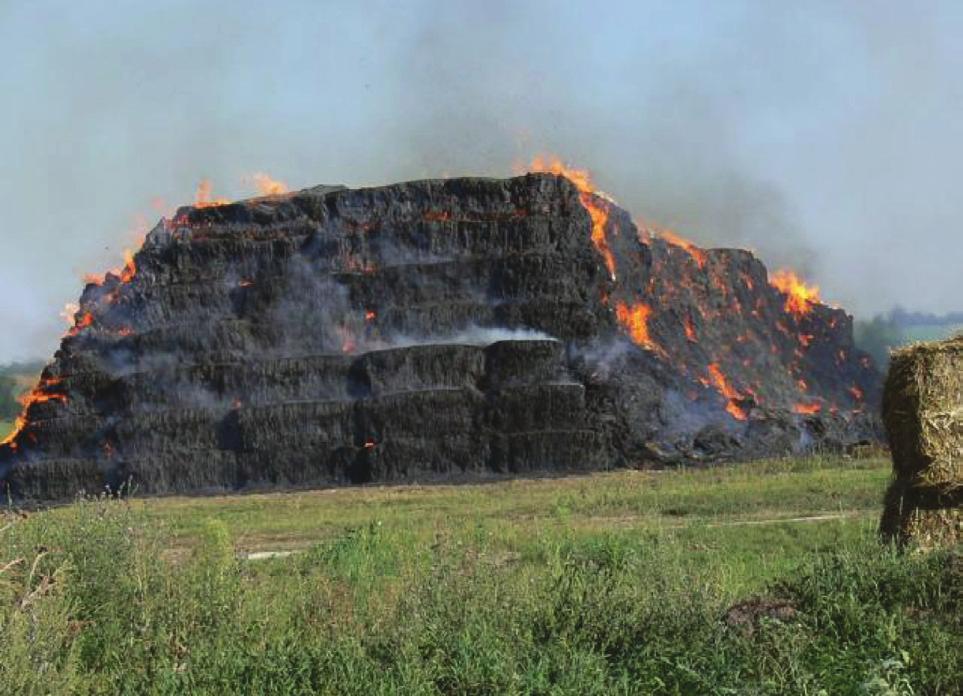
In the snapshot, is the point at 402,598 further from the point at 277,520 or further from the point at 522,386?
the point at 522,386

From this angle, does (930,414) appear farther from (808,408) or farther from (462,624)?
(808,408)

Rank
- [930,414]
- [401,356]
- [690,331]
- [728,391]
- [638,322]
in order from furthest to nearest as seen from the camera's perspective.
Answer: [690,331] → [638,322] → [728,391] → [401,356] → [930,414]

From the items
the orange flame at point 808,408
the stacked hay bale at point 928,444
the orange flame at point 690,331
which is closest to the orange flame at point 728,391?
the orange flame at point 690,331

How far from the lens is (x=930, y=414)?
14.4 metres

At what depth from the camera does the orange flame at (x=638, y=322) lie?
6619cm

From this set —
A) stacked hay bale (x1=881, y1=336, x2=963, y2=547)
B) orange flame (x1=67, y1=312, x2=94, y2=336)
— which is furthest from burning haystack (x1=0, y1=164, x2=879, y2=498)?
stacked hay bale (x1=881, y1=336, x2=963, y2=547)

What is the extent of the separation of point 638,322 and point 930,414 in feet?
178

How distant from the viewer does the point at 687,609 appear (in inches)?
422

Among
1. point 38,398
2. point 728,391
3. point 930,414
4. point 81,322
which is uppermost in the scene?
point 81,322

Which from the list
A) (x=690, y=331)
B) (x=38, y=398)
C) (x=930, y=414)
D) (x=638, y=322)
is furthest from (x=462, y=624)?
(x=38, y=398)

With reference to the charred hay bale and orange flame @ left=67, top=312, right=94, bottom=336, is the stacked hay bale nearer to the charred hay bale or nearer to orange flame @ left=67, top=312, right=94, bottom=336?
the charred hay bale

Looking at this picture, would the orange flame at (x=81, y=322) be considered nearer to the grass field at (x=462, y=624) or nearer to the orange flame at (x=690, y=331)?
the orange flame at (x=690, y=331)

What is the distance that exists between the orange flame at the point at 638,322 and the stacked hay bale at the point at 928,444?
165 feet

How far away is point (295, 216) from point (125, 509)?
61.6 metres
